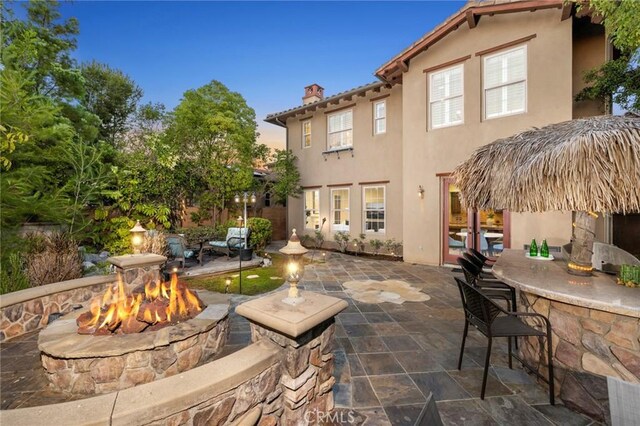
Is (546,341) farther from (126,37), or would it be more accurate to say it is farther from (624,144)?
(126,37)

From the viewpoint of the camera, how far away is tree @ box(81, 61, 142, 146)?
44.9ft

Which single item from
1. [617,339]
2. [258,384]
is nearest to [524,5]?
[617,339]

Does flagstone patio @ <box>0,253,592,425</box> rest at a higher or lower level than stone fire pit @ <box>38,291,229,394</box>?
lower

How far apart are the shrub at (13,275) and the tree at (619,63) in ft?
34.8

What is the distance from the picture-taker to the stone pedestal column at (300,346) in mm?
1959

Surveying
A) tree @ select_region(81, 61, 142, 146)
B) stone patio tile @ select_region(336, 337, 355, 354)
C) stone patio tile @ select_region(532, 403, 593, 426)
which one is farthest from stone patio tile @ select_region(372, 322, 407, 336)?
tree @ select_region(81, 61, 142, 146)

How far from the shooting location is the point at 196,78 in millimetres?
12094

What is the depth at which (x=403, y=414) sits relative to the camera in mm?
2332

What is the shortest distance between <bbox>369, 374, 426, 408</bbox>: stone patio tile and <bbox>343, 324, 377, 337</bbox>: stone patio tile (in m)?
0.99

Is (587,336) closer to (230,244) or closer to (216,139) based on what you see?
(230,244)

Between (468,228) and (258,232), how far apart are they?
6.74m

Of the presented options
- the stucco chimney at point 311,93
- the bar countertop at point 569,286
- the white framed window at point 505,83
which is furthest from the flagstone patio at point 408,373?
the stucco chimney at point 311,93

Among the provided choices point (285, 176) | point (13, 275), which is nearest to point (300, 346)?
point (13, 275)

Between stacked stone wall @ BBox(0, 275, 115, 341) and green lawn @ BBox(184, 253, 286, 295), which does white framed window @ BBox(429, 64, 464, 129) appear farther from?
stacked stone wall @ BBox(0, 275, 115, 341)
